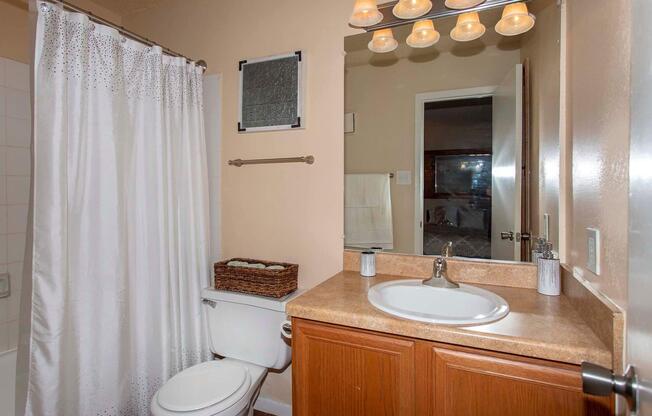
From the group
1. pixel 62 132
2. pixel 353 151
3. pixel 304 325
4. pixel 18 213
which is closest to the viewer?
pixel 304 325

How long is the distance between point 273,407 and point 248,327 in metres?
0.57

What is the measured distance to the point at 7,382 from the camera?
5.49ft

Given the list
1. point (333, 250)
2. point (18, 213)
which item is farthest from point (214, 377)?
point (18, 213)

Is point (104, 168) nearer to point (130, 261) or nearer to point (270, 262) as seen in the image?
point (130, 261)

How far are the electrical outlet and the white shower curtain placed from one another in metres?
1.69

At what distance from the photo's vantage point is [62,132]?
1.30m

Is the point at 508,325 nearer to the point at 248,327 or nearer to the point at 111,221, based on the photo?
the point at 248,327

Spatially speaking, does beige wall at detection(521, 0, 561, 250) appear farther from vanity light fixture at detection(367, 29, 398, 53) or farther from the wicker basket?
the wicker basket

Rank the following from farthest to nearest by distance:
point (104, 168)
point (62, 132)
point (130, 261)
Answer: point (130, 261)
point (104, 168)
point (62, 132)

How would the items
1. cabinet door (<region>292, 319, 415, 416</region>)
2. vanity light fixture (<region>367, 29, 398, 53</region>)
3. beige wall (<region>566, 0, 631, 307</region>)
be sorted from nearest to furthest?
1. beige wall (<region>566, 0, 631, 307</region>)
2. cabinet door (<region>292, 319, 415, 416</region>)
3. vanity light fixture (<region>367, 29, 398, 53</region>)

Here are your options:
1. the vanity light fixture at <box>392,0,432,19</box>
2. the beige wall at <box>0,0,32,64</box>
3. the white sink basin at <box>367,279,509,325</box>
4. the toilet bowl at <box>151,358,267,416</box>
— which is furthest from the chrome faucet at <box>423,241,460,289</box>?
the beige wall at <box>0,0,32,64</box>

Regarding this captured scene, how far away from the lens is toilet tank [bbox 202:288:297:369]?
5.30 ft

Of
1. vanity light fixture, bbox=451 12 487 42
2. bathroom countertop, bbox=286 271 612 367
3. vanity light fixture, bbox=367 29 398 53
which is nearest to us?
bathroom countertop, bbox=286 271 612 367

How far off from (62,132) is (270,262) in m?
1.08
